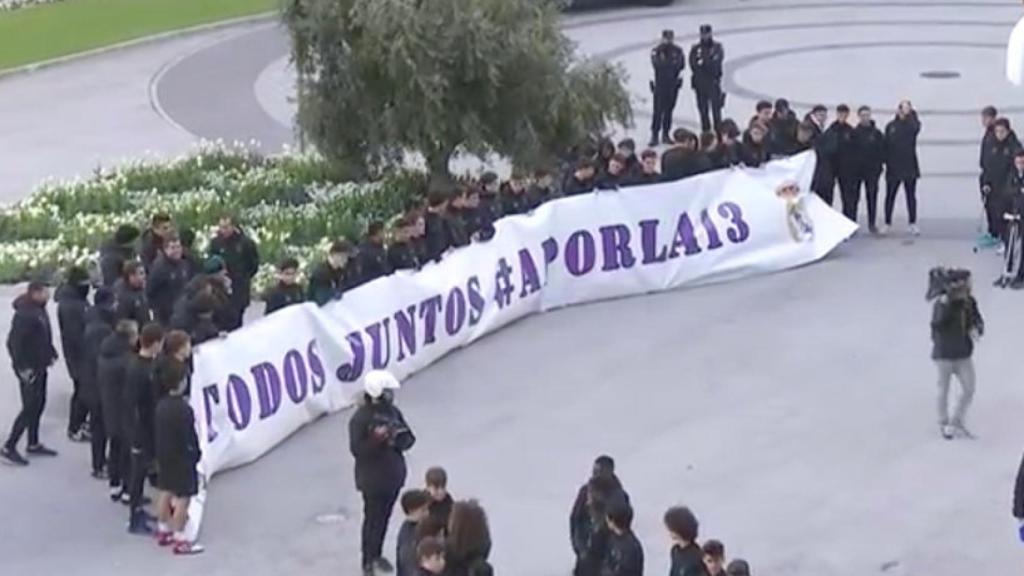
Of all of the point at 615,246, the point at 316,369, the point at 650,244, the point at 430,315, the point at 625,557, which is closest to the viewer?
the point at 625,557

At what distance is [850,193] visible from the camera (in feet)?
77.4

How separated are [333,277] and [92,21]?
926 inches

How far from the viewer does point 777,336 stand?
66.4 ft

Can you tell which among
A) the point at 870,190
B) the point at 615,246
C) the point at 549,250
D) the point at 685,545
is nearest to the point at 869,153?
the point at 870,190

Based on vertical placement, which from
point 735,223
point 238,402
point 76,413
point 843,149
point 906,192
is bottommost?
point 906,192

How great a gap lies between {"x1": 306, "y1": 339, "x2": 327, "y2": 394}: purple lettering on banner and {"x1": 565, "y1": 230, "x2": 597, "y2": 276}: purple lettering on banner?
4175 mm

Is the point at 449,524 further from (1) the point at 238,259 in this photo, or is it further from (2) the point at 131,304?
(1) the point at 238,259

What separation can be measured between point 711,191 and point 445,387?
4523mm

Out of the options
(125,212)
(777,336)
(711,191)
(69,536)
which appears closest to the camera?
(69,536)

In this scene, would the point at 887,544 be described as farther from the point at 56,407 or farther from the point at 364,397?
the point at 56,407

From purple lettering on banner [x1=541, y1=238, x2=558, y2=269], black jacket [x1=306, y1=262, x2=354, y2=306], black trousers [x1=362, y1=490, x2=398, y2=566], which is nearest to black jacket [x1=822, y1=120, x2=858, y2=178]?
purple lettering on banner [x1=541, y1=238, x2=558, y2=269]

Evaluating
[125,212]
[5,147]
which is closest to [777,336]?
[125,212]

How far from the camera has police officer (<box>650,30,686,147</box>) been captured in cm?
2903

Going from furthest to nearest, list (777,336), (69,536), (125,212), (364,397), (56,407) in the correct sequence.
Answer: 1. (125,212)
2. (777,336)
3. (56,407)
4. (69,536)
5. (364,397)
